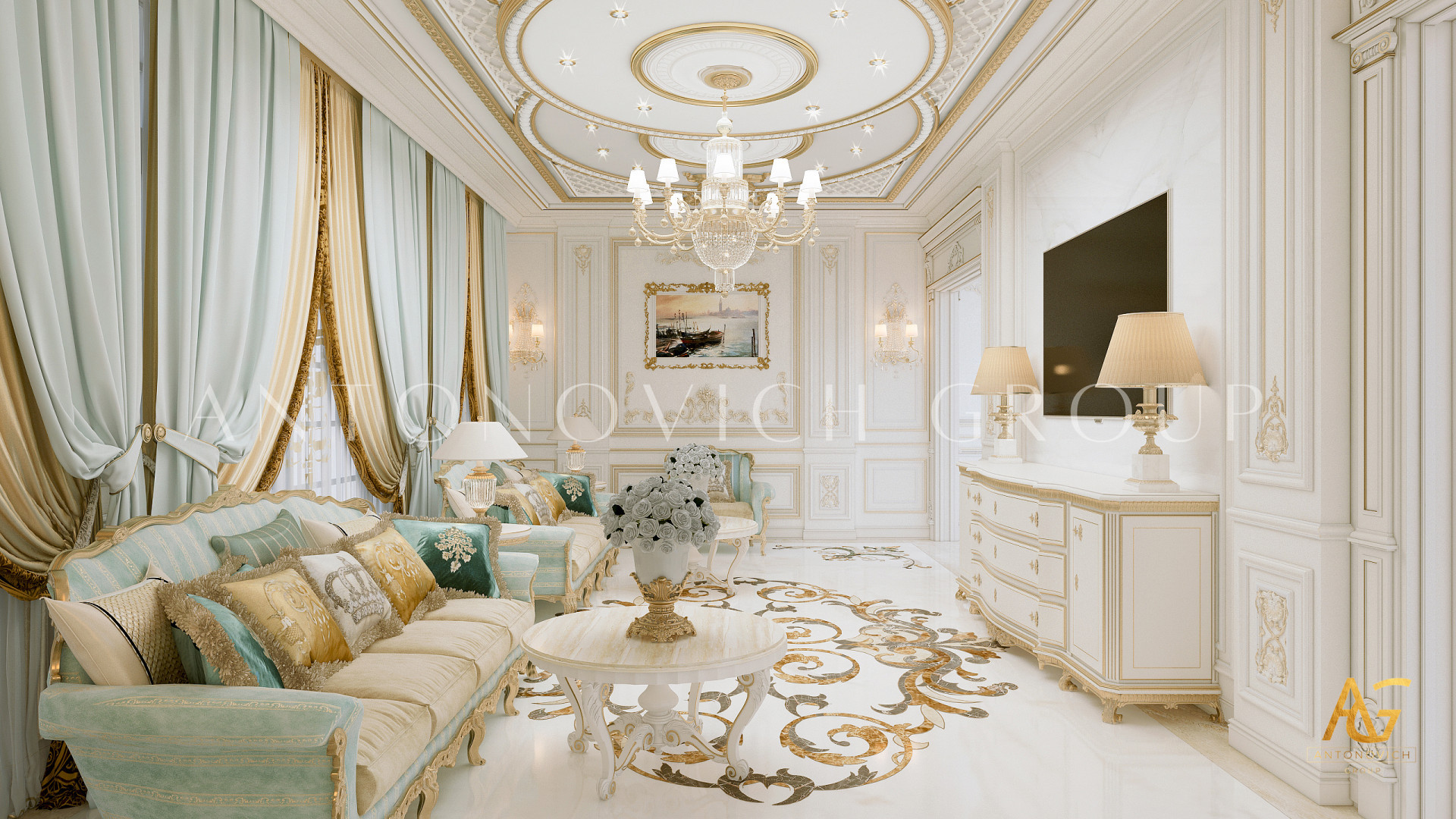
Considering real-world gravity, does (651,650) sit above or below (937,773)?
above

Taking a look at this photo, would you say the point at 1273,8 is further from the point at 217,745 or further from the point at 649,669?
the point at 217,745

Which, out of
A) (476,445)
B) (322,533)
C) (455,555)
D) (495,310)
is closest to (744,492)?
(495,310)

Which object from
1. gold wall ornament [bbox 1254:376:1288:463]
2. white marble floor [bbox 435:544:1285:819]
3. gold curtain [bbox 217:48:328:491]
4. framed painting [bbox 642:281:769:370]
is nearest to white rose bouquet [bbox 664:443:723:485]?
framed painting [bbox 642:281:769:370]

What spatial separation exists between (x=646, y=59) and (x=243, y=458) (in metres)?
2.75

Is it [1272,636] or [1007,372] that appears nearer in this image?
[1272,636]

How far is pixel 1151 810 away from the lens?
2.39m

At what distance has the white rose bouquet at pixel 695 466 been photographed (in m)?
6.16

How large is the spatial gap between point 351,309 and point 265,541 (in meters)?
1.84

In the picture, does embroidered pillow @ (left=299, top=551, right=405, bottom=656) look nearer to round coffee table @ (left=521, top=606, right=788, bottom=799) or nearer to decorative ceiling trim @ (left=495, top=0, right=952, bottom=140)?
round coffee table @ (left=521, top=606, right=788, bottom=799)

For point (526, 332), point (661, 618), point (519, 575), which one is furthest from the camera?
point (526, 332)

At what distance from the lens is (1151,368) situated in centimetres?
306

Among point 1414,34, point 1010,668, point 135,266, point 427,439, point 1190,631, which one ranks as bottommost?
point 1010,668

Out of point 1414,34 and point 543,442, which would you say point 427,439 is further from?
point 1414,34

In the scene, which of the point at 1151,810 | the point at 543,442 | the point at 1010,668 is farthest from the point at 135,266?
the point at 543,442
